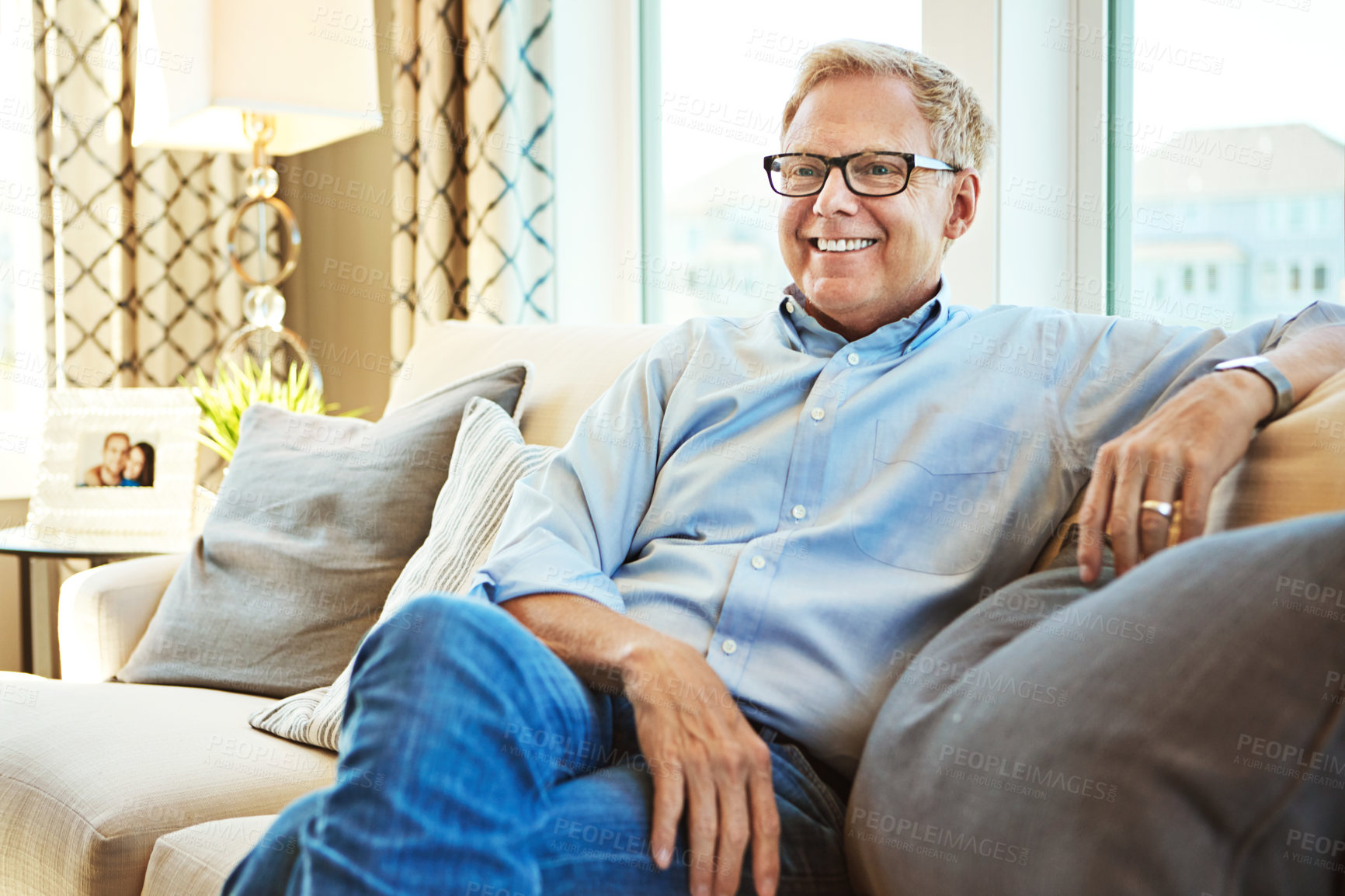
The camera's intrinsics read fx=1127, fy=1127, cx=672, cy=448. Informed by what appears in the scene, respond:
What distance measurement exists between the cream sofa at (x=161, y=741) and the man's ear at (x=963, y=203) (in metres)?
0.47

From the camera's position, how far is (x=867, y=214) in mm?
1352

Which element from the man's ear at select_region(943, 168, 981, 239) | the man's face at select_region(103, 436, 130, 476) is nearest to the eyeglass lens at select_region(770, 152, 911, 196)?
the man's ear at select_region(943, 168, 981, 239)

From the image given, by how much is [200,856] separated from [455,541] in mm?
478

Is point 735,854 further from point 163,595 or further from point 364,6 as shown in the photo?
point 364,6

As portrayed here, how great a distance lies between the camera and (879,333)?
131 centimetres

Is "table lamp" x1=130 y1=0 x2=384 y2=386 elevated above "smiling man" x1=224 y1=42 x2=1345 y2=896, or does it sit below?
above

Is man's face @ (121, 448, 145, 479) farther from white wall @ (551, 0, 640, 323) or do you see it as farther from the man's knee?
the man's knee

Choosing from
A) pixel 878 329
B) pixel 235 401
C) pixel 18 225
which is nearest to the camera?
pixel 878 329

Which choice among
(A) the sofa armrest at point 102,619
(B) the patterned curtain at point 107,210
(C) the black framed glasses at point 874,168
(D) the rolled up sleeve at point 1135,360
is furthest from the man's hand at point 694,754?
(B) the patterned curtain at point 107,210

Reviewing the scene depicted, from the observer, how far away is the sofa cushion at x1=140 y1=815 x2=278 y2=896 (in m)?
1.09

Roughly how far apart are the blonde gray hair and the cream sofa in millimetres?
500

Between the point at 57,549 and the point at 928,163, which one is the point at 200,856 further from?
the point at 57,549

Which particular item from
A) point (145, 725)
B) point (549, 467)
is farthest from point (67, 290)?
point (549, 467)

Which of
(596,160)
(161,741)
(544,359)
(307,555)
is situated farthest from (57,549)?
(596,160)
